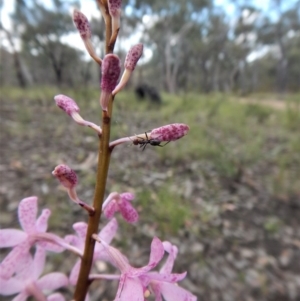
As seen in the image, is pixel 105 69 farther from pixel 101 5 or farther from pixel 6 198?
pixel 6 198

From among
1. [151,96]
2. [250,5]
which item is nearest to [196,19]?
[250,5]

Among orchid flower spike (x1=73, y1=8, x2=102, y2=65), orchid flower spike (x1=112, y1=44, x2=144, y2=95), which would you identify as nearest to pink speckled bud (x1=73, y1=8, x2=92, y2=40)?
orchid flower spike (x1=73, y1=8, x2=102, y2=65)

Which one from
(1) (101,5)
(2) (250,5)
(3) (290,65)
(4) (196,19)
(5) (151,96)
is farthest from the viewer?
(3) (290,65)

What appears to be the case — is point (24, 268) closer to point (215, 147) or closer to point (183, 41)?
point (215, 147)

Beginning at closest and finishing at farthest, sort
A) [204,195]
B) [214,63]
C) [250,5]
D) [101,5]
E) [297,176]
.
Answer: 1. [101,5]
2. [204,195]
3. [297,176]
4. [250,5]
5. [214,63]

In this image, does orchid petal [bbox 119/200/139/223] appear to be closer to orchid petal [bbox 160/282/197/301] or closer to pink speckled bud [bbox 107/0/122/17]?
orchid petal [bbox 160/282/197/301]

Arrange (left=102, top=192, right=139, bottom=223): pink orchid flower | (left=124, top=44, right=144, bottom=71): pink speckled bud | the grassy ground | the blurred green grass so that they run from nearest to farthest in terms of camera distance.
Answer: (left=124, top=44, right=144, bottom=71): pink speckled bud < (left=102, top=192, right=139, bottom=223): pink orchid flower < the grassy ground < the blurred green grass
